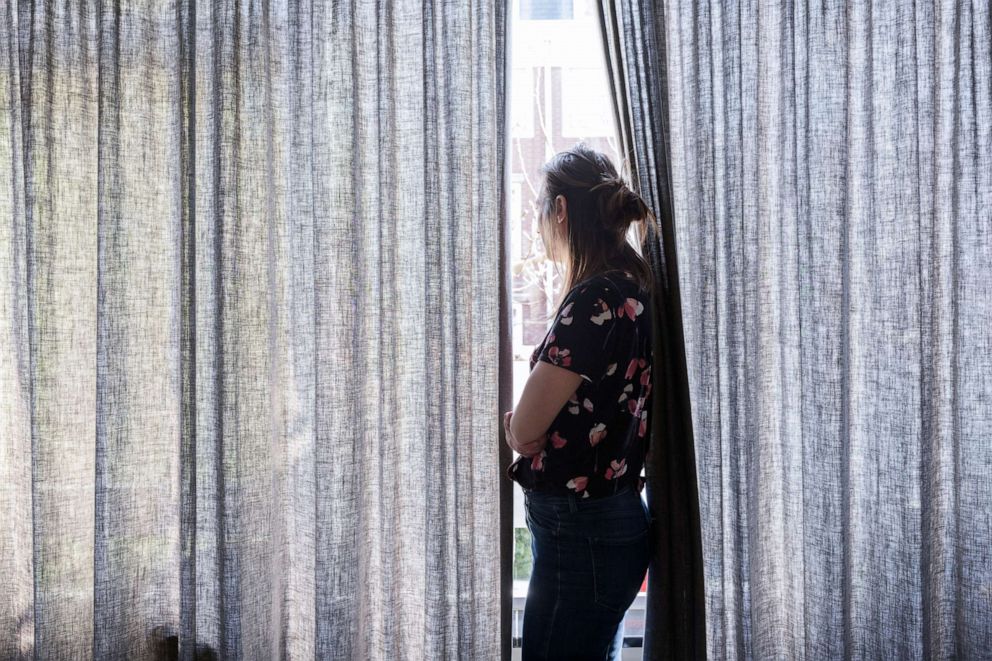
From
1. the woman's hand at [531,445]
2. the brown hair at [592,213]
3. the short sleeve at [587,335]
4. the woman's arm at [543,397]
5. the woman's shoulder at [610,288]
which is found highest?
the brown hair at [592,213]

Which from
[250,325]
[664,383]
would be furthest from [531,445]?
[250,325]

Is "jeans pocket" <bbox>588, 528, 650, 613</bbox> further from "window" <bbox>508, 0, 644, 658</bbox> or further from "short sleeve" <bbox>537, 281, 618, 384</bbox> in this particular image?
"window" <bbox>508, 0, 644, 658</bbox>

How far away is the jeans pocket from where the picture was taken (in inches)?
49.9

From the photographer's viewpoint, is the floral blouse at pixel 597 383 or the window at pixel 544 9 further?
the window at pixel 544 9

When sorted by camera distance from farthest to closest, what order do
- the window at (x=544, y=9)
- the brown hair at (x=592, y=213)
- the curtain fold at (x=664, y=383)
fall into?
the window at (x=544, y=9) < the curtain fold at (x=664, y=383) < the brown hair at (x=592, y=213)

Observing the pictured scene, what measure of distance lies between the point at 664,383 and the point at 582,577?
506 mm

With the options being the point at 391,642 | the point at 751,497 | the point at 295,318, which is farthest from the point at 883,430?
the point at 295,318

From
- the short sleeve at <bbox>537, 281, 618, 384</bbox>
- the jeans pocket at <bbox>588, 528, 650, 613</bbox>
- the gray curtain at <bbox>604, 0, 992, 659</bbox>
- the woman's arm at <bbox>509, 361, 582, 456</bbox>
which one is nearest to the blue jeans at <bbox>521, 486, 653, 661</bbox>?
the jeans pocket at <bbox>588, 528, 650, 613</bbox>

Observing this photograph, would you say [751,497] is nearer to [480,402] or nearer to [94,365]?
[480,402]

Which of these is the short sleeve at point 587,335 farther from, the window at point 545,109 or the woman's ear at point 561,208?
the window at point 545,109

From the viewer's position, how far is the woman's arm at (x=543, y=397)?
1.25m

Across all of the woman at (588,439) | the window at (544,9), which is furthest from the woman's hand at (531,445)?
the window at (544,9)

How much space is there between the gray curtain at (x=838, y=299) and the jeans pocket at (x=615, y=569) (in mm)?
337

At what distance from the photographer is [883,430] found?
1577 millimetres
